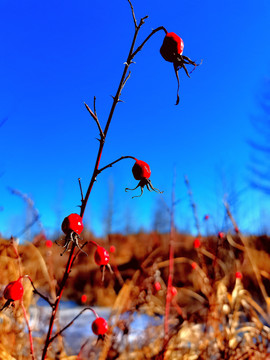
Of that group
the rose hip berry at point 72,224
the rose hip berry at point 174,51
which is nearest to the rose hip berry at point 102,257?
the rose hip berry at point 72,224

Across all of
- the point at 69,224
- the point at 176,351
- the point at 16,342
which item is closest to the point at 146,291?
the point at 176,351

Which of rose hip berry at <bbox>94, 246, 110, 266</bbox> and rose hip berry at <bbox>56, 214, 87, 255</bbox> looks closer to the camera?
rose hip berry at <bbox>56, 214, 87, 255</bbox>

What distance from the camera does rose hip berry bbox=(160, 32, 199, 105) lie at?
573 mm

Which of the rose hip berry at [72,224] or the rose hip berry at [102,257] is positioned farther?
the rose hip berry at [102,257]

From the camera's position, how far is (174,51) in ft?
1.90

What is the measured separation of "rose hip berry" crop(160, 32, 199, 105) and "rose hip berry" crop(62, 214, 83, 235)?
28 centimetres

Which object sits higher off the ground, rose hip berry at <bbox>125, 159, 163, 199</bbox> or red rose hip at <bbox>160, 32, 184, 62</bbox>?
red rose hip at <bbox>160, 32, 184, 62</bbox>

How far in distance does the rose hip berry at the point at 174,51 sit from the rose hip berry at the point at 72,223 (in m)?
0.28

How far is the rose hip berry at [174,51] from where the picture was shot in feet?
1.88

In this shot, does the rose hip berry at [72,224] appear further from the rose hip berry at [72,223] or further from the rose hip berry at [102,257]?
the rose hip berry at [102,257]

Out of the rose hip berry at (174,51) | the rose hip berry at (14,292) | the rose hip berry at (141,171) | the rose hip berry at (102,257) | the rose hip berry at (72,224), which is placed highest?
the rose hip berry at (174,51)

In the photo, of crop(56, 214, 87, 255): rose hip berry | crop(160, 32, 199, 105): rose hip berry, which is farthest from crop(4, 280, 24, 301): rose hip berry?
crop(160, 32, 199, 105): rose hip berry

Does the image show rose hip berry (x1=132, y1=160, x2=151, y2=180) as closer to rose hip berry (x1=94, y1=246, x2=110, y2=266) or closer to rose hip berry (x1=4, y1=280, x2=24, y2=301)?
rose hip berry (x1=94, y1=246, x2=110, y2=266)

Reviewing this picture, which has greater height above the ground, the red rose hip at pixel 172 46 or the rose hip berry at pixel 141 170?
the red rose hip at pixel 172 46
